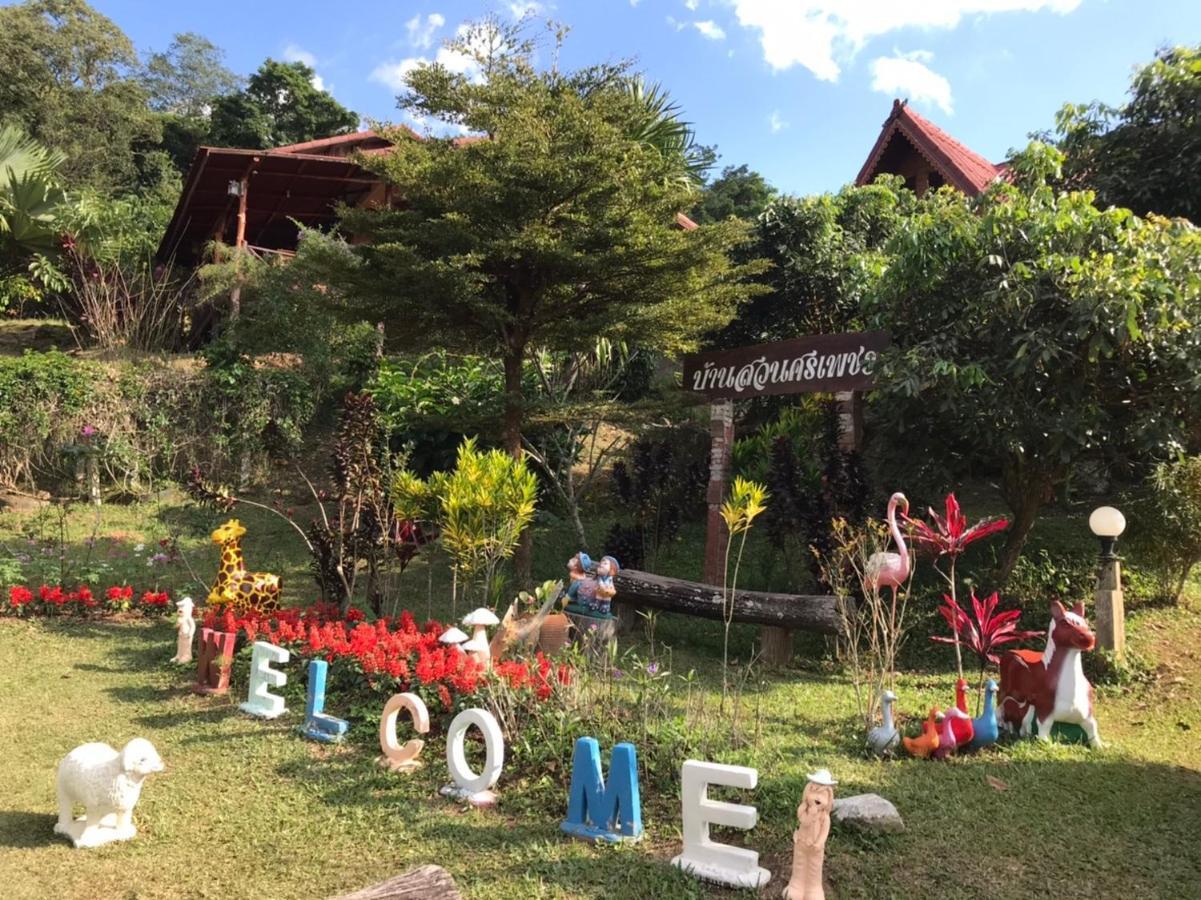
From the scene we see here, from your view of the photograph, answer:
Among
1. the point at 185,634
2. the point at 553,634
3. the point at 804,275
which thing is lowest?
the point at 185,634

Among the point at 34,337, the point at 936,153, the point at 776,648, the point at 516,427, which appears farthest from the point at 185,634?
the point at 34,337

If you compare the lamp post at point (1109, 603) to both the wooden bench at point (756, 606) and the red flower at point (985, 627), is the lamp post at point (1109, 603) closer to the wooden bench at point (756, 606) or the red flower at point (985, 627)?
the red flower at point (985, 627)

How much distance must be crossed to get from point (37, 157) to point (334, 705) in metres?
12.1

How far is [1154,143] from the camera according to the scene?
25.9 ft

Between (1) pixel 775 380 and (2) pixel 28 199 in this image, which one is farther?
(2) pixel 28 199

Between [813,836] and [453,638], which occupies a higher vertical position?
[453,638]

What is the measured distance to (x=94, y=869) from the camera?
126 inches

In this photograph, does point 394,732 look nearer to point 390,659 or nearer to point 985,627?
point 390,659

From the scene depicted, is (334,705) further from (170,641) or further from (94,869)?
(170,641)

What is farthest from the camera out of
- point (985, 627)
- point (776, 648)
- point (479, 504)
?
point (776, 648)

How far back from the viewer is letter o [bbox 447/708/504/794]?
3.62 meters

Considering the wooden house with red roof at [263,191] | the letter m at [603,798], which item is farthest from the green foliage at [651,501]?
the wooden house with red roof at [263,191]

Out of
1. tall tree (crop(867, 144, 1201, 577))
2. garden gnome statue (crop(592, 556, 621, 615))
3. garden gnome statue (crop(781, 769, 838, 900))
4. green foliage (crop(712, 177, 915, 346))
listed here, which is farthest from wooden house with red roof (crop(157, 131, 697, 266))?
garden gnome statue (crop(781, 769, 838, 900))

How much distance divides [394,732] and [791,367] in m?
4.26
